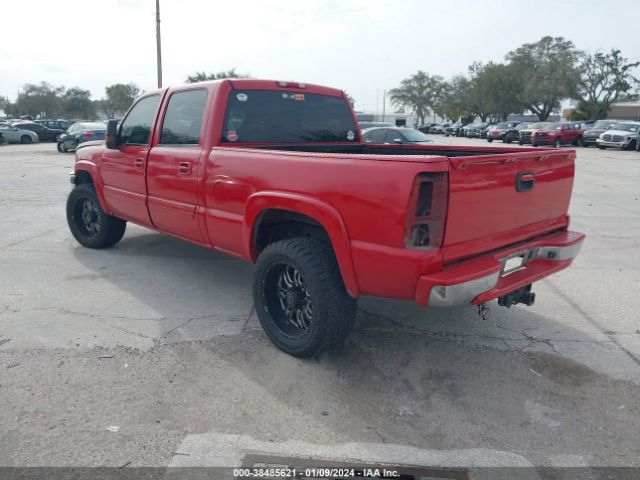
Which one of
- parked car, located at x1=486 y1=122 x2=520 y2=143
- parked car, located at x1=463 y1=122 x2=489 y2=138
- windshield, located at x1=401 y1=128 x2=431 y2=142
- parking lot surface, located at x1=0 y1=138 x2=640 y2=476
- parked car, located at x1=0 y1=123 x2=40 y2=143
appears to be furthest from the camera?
parked car, located at x1=463 y1=122 x2=489 y2=138

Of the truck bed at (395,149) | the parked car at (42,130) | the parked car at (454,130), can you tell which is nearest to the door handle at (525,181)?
the truck bed at (395,149)

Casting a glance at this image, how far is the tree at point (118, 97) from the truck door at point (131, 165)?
77.5 meters

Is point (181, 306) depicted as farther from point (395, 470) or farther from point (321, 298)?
point (395, 470)

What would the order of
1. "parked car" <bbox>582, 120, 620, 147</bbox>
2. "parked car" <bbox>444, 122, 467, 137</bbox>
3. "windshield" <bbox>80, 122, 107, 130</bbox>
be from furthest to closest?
1. "parked car" <bbox>444, 122, 467, 137</bbox>
2. "parked car" <bbox>582, 120, 620, 147</bbox>
3. "windshield" <bbox>80, 122, 107, 130</bbox>

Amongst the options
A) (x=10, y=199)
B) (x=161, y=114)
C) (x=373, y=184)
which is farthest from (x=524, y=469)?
(x=10, y=199)

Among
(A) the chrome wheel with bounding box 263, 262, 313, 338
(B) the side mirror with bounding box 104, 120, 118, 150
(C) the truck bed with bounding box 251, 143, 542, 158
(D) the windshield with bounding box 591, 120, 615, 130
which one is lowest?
(A) the chrome wheel with bounding box 263, 262, 313, 338

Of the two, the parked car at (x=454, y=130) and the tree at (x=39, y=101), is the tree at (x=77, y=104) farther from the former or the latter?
the parked car at (x=454, y=130)

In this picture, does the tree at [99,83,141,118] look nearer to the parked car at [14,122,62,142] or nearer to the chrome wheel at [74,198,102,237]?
the parked car at [14,122,62,142]

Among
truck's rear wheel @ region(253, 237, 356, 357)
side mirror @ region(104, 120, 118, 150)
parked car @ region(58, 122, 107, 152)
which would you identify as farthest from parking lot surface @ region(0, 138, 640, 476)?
parked car @ region(58, 122, 107, 152)

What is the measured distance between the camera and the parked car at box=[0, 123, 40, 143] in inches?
1270

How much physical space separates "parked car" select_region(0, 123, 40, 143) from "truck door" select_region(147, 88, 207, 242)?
32.9 metres

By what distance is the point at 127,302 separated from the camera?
4676 mm

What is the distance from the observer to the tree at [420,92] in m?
95.3

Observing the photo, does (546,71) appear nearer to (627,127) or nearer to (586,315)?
(627,127)
